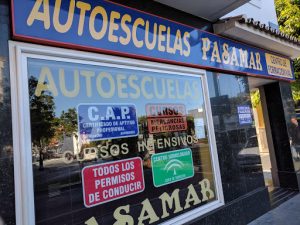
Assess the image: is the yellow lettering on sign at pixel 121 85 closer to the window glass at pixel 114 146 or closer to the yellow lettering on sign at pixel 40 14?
the window glass at pixel 114 146

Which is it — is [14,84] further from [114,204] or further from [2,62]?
[114,204]

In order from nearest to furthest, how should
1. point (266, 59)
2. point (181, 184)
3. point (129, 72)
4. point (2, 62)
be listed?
point (2, 62)
point (129, 72)
point (181, 184)
point (266, 59)

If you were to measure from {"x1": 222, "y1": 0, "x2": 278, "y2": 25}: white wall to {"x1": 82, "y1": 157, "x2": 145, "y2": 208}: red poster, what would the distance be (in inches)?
182

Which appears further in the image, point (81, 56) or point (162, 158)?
point (162, 158)

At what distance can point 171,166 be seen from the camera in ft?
13.0

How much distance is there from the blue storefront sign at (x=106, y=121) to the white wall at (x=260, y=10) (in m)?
4.20

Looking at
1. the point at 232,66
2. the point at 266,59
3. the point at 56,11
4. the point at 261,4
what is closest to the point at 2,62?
the point at 56,11

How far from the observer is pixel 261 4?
7.20 metres

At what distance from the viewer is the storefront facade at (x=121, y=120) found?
2.71 meters

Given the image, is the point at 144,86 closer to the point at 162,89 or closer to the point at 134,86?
the point at 134,86

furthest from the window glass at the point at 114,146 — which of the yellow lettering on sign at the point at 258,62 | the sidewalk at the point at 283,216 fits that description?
the yellow lettering on sign at the point at 258,62

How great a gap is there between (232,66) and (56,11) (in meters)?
3.46

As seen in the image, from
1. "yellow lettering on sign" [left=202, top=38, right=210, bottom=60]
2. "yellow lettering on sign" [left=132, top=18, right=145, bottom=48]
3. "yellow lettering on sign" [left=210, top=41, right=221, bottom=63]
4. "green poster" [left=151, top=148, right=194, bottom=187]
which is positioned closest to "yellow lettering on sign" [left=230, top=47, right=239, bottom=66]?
"yellow lettering on sign" [left=210, top=41, right=221, bottom=63]

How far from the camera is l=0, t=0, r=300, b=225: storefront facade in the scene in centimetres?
271
